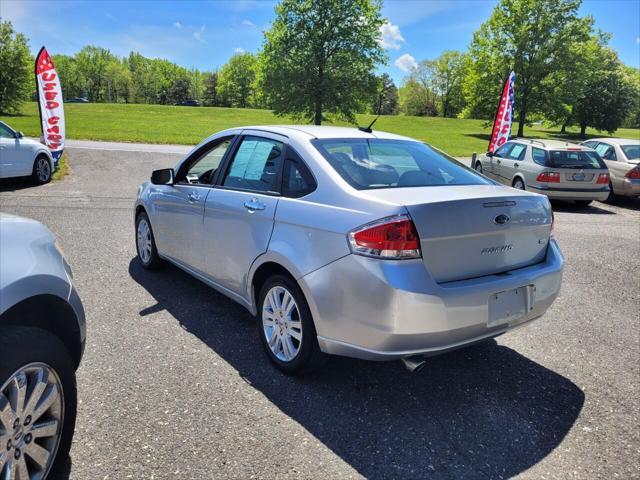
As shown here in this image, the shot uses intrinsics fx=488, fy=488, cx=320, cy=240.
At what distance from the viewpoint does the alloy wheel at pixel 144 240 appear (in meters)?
5.38

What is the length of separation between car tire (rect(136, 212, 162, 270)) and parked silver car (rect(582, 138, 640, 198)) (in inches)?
467

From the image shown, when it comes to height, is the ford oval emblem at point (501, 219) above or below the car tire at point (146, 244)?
above

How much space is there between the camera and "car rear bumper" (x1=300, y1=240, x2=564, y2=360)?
2631mm

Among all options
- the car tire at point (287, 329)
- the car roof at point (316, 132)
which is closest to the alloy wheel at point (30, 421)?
the car tire at point (287, 329)

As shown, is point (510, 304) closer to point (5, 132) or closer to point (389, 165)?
point (389, 165)

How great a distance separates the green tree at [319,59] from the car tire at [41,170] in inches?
917

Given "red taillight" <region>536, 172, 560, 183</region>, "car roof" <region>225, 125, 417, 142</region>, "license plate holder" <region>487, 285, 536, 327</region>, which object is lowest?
"license plate holder" <region>487, 285, 536, 327</region>

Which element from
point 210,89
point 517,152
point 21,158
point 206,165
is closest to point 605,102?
point 517,152

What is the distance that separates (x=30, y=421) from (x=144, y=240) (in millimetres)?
3636

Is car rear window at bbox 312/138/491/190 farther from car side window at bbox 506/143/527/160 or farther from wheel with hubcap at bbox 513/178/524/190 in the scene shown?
car side window at bbox 506/143/527/160

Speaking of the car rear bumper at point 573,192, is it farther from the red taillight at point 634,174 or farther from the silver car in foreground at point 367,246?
the silver car in foreground at point 367,246

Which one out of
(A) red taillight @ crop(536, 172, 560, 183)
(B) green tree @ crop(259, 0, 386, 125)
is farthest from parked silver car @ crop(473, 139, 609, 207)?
(B) green tree @ crop(259, 0, 386, 125)

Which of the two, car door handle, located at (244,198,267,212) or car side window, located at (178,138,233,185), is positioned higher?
car side window, located at (178,138,233,185)

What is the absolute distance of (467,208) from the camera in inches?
113
